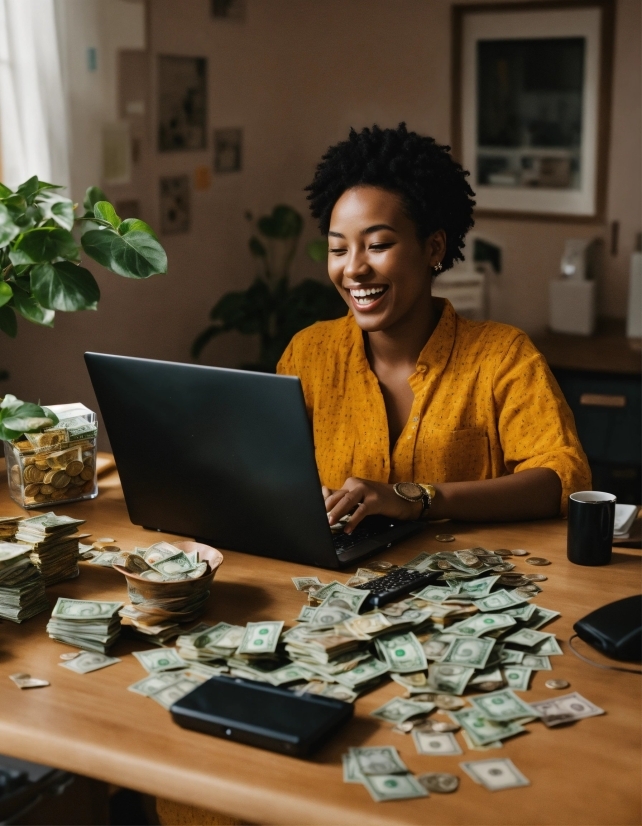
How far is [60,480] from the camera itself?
190 centimetres

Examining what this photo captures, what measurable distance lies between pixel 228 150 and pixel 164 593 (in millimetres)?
2987

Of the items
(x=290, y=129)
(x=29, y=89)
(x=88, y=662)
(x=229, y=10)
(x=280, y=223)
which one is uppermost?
(x=229, y=10)

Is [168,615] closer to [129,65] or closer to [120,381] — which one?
[120,381]

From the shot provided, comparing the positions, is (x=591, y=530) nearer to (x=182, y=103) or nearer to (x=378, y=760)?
(x=378, y=760)

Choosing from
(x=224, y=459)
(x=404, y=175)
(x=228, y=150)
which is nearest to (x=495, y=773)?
(x=224, y=459)

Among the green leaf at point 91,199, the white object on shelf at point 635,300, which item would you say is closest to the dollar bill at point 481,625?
the green leaf at point 91,199

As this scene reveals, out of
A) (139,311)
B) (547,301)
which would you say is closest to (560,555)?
(139,311)

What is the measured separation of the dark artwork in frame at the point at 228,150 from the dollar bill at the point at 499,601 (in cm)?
292

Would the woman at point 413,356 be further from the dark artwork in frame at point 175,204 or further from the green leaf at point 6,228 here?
the dark artwork in frame at point 175,204

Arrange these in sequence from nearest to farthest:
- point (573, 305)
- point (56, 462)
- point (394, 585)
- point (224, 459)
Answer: point (394, 585) → point (224, 459) → point (56, 462) → point (573, 305)

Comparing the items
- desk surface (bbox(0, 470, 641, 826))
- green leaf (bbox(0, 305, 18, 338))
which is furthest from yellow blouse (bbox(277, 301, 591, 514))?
green leaf (bbox(0, 305, 18, 338))

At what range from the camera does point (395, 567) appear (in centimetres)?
159

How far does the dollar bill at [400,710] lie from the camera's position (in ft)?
3.75

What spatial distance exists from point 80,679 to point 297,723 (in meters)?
0.31
